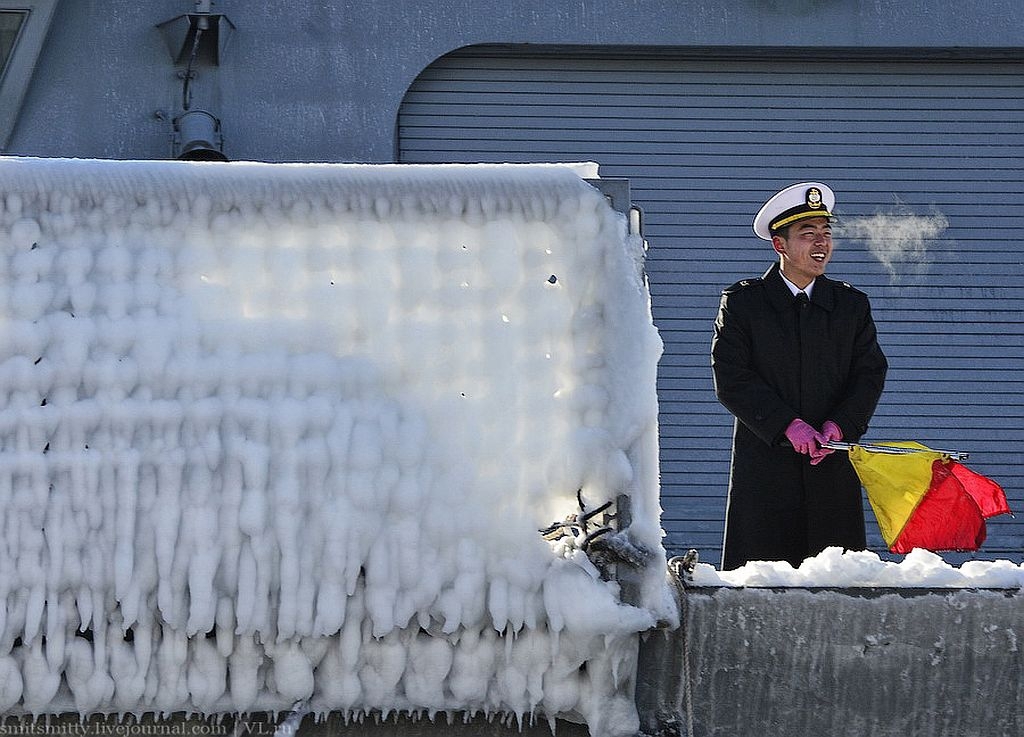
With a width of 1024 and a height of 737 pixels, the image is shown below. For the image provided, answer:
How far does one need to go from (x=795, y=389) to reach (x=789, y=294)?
1.06 ft

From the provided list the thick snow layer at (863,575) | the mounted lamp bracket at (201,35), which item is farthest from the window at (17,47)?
the thick snow layer at (863,575)

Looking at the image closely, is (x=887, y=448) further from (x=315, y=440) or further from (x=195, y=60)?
(x=195, y=60)

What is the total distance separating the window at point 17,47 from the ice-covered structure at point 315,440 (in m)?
6.26

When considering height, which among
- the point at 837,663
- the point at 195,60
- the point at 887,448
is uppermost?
the point at 195,60

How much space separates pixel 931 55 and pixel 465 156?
125 inches

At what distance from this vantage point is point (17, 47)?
8672mm

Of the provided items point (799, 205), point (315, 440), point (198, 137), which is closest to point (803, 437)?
point (799, 205)

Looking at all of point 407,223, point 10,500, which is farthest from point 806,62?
point 10,500

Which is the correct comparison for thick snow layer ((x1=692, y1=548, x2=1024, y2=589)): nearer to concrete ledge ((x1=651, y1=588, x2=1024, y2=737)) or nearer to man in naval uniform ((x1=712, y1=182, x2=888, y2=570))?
concrete ledge ((x1=651, y1=588, x2=1024, y2=737))

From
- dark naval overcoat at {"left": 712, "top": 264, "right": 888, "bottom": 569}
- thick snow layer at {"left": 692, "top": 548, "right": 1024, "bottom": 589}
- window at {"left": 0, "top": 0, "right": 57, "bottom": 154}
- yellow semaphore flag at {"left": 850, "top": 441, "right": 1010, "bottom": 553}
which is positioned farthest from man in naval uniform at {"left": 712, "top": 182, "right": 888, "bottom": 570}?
window at {"left": 0, "top": 0, "right": 57, "bottom": 154}

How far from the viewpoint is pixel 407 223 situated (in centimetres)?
288

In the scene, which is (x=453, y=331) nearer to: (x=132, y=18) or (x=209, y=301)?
(x=209, y=301)

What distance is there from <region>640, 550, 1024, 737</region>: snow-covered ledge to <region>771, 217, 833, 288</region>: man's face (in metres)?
1.74

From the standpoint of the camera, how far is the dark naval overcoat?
4.29 meters
